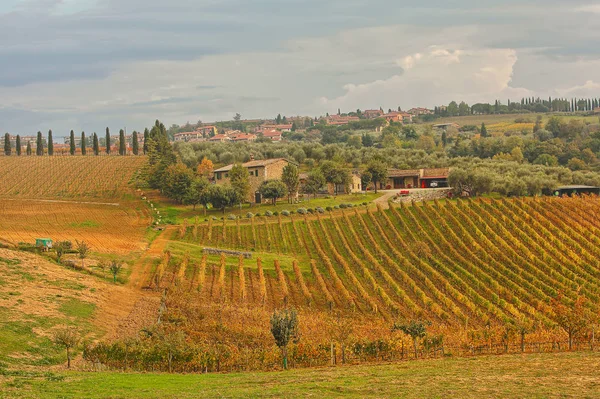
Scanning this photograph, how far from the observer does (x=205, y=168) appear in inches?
4574

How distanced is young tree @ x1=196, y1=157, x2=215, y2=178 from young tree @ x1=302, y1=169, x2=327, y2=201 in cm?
2132

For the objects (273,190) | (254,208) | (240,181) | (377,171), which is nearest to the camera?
(254,208)

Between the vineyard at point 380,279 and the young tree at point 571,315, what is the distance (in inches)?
18.6

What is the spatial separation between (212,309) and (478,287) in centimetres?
2185

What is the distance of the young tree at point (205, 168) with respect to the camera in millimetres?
110613

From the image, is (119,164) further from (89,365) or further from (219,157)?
(89,365)

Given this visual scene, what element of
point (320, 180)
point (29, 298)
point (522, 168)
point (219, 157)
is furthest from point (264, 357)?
point (219, 157)

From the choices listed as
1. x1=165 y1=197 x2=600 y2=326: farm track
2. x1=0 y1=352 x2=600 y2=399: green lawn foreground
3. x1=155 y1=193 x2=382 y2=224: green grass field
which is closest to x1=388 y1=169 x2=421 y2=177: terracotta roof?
x1=155 y1=193 x2=382 y2=224: green grass field

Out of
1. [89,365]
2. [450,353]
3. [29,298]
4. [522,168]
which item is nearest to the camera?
[89,365]

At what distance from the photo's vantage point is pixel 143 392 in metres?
24.1

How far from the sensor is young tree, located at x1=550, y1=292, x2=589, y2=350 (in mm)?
36562

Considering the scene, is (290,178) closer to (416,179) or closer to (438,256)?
(416,179)

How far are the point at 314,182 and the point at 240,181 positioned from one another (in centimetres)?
1141

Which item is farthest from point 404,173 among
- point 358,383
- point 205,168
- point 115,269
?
point 358,383
